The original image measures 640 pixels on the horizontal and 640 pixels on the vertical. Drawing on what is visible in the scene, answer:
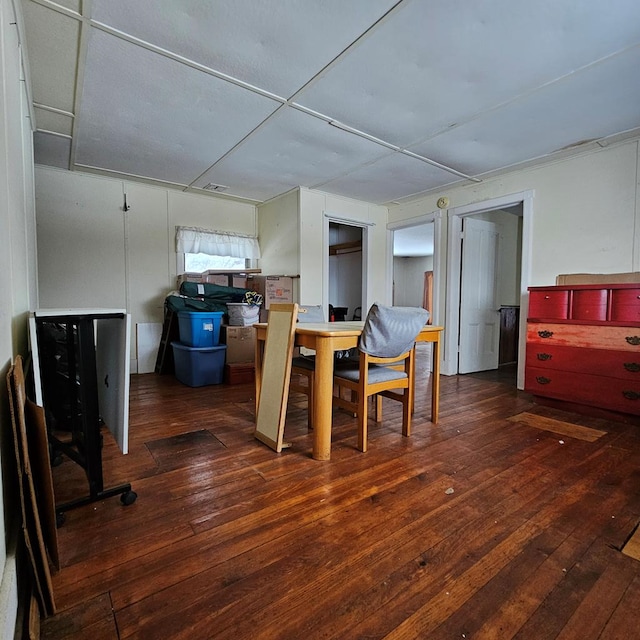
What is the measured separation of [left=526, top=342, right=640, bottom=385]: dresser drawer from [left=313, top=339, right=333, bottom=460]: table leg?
7.54 ft

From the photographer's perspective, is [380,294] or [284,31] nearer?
[284,31]

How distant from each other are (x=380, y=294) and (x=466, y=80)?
331 cm

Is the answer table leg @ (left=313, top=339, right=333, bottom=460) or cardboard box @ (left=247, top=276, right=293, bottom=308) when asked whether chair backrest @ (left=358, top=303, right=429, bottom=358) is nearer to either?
table leg @ (left=313, top=339, right=333, bottom=460)

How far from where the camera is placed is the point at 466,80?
7.32 ft

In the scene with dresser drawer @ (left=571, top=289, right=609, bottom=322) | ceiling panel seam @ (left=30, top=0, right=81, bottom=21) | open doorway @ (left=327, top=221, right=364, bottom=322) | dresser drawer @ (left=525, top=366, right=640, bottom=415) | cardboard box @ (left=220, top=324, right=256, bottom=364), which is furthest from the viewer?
open doorway @ (left=327, top=221, right=364, bottom=322)

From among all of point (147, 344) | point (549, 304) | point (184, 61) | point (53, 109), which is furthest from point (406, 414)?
point (147, 344)

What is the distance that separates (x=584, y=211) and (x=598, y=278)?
26.1 inches

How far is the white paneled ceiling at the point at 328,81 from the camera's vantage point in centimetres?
175

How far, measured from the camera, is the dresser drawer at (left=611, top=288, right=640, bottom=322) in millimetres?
2701

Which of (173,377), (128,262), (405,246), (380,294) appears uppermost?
(405,246)

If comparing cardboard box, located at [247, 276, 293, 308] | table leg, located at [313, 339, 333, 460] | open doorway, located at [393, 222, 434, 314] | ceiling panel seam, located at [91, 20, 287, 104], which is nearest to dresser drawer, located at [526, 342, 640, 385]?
table leg, located at [313, 339, 333, 460]

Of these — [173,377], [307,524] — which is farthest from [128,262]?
[307,524]

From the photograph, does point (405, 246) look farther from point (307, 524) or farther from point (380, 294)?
point (307, 524)

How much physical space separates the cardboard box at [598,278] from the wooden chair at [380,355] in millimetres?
2055
